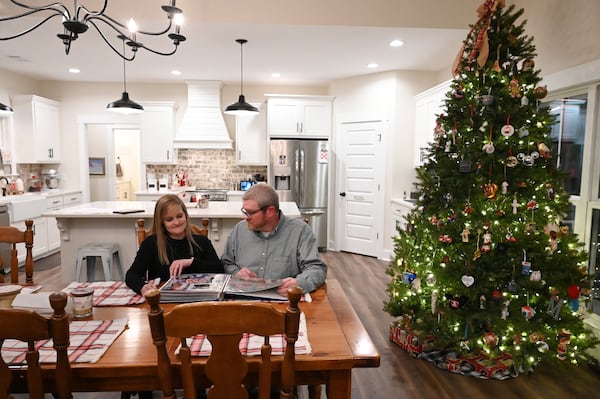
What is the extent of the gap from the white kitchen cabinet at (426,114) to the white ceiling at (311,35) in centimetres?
42

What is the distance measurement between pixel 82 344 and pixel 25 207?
15.2 feet

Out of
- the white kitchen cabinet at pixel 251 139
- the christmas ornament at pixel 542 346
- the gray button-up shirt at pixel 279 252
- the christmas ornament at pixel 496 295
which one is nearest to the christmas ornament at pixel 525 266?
the christmas ornament at pixel 496 295

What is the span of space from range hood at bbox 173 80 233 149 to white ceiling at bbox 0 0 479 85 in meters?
0.23

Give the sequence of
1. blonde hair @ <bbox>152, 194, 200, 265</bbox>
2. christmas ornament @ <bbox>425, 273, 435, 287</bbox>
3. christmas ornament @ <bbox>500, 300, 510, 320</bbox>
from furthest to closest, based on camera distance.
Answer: christmas ornament @ <bbox>425, 273, 435, 287</bbox> → christmas ornament @ <bbox>500, 300, 510, 320</bbox> → blonde hair @ <bbox>152, 194, 200, 265</bbox>

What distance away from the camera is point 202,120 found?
637 cm

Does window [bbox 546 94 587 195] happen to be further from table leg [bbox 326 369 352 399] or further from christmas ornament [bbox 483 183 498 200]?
table leg [bbox 326 369 352 399]

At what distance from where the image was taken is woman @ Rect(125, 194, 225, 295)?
6.58 feet

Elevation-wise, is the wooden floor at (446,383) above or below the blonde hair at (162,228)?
below

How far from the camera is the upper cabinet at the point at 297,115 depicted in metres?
6.04

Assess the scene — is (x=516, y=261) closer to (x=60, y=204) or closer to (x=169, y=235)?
(x=169, y=235)

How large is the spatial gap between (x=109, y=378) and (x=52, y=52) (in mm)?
4928

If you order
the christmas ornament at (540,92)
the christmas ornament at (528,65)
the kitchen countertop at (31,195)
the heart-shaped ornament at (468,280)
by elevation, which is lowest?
the heart-shaped ornament at (468,280)

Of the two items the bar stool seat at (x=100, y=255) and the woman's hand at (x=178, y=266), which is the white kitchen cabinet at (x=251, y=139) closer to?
the bar stool seat at (x=100, y=255)

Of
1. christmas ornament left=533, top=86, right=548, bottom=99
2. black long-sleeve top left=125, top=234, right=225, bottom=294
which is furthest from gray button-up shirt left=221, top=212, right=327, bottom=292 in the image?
christmas ornament left=533, top=86, right=548, bottom=99
